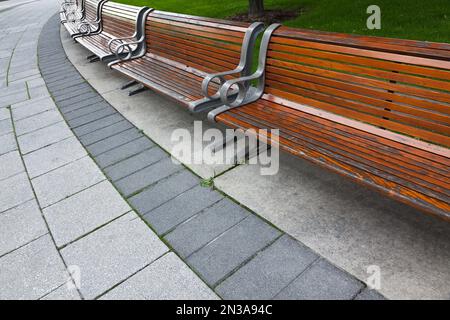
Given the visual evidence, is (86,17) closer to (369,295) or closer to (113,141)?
(113,141)

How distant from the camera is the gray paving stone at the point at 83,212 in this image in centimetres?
288

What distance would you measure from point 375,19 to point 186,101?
3946 mm

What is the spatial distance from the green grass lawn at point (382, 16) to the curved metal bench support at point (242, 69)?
2759mm

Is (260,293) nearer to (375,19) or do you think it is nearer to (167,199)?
(167,199)

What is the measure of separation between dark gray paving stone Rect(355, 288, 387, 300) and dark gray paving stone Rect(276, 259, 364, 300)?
1.1 inches

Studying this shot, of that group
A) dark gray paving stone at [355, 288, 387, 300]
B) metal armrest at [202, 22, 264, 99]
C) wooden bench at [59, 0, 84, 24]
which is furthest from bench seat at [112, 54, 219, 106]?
wooden bench at [59, 0, 84, 24]

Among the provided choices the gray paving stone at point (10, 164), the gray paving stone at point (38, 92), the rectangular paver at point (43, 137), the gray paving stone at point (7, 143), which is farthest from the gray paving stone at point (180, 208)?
the gray paving stone at point (38, 92)

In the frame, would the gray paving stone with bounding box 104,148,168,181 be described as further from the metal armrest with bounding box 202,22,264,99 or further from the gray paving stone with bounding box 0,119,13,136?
the gray paving stone with bounding box 0,119,13,136

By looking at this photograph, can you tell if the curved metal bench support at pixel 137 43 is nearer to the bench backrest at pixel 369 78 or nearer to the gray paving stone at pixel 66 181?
the gray paving stone at pixel 66 181

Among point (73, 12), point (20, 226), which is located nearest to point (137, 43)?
point (20, 226)

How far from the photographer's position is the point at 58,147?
4.24 meters

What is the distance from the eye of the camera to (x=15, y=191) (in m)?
3.53

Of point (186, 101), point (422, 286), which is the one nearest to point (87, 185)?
point (186, 101)

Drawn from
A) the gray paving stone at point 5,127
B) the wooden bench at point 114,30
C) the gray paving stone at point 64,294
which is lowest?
the gray paving stone at point 64,294
